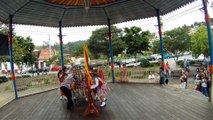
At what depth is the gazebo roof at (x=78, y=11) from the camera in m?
10.8

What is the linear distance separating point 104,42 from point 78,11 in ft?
73.6

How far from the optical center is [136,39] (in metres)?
29.8

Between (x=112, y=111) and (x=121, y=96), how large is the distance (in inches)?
91.9

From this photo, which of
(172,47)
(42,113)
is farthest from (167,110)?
(172,47)

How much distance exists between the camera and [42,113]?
7.42 meters

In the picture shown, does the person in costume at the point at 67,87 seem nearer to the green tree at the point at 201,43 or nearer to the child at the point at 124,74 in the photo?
the child at the point at 124,74

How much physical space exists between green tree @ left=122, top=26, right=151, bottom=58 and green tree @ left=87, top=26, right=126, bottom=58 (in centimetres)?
164

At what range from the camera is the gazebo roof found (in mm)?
10750

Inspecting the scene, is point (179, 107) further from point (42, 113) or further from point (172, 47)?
point (172, 47)

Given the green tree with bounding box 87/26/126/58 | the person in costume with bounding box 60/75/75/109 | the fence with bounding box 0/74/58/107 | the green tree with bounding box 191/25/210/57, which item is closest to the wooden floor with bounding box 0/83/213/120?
the person in costume with bounding box 60/75/75/109

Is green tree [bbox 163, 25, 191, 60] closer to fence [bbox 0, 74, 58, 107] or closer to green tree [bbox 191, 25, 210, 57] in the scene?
green tree [bbox 191, 25, 210, 57]

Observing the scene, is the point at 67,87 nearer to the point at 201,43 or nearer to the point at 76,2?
the point at 76,2

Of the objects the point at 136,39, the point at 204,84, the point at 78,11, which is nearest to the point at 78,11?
the point at 78,11

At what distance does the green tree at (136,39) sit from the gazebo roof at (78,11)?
637 inches
